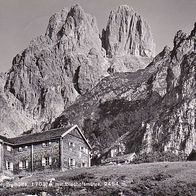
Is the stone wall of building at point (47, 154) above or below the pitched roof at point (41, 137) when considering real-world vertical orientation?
below

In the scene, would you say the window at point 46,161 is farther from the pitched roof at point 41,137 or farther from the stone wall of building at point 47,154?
the pitched roof at point 41,137

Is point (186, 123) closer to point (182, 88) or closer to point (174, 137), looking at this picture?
point (174, 137)

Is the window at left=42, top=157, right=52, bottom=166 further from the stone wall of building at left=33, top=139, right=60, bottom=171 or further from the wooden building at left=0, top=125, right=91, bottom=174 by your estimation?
the stone wall of building at left=33, top=139, right=60, bottom=171

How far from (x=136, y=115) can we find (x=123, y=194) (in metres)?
105

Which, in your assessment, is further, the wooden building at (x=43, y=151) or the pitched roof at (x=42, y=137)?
the pitched roof at (x=42, y=137)

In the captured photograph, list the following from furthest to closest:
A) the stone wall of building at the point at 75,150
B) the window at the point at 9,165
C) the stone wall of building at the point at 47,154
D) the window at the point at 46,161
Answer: the window at the point at 9,165 < the stone wall of building at the point at 75,150 < the window at the point at 46,161 < the stone wall of building at the point at 47,154

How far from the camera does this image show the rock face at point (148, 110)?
117 m

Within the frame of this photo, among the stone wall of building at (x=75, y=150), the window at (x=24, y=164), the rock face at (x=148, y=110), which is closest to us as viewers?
the stone wall of building at (x=75, y=150)

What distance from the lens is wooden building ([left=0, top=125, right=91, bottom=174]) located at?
72750mm

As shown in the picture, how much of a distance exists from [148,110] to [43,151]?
235ft

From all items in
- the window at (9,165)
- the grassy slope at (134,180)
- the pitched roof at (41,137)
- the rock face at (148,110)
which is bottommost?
the grassy slope at (134,180)

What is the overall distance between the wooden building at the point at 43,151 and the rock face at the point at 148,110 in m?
40.1

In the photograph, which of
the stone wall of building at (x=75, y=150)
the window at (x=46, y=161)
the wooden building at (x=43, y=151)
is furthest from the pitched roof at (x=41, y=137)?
the window at (x=46, y=161)

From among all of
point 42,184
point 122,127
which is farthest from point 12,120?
point 42,184
